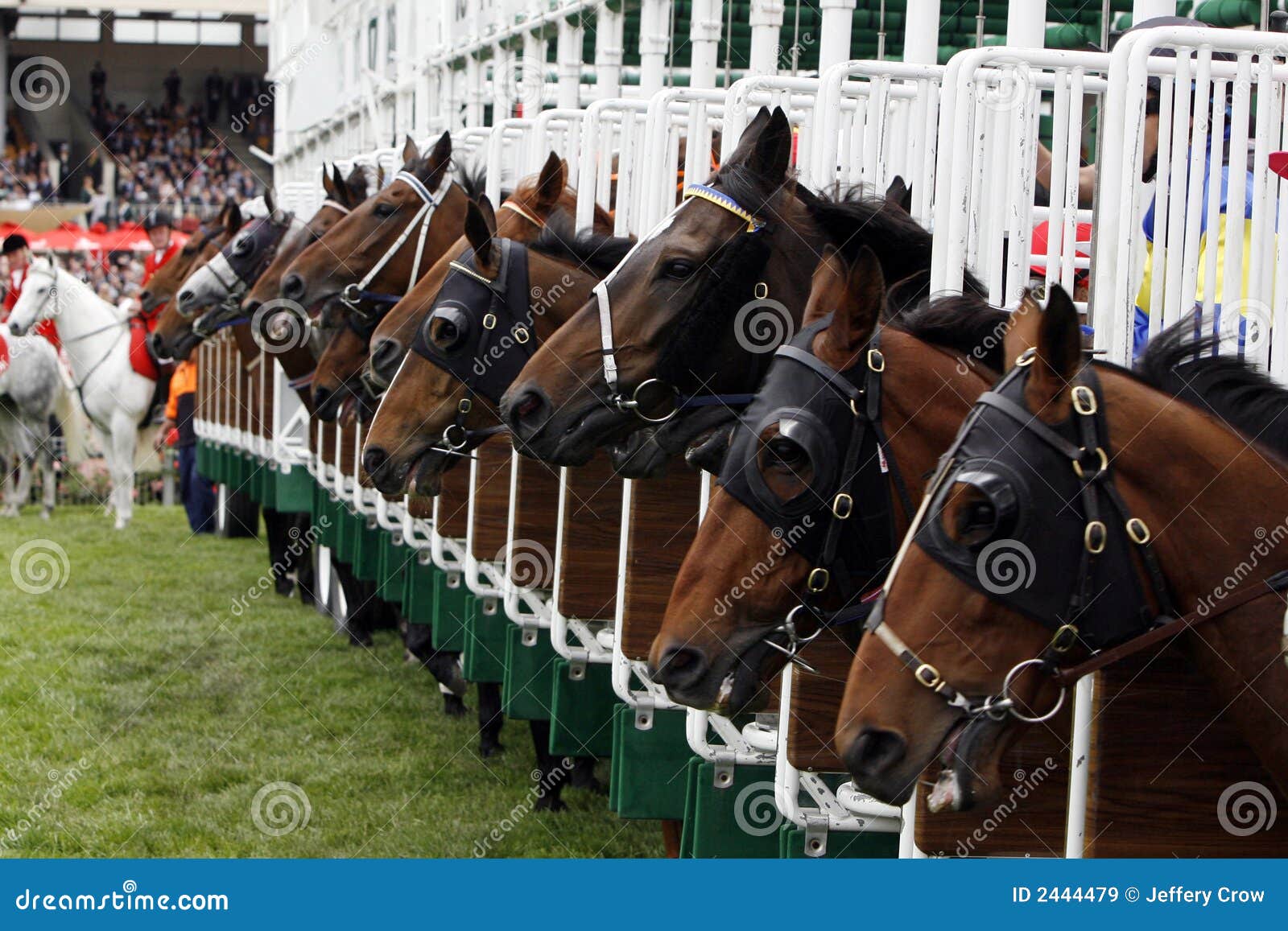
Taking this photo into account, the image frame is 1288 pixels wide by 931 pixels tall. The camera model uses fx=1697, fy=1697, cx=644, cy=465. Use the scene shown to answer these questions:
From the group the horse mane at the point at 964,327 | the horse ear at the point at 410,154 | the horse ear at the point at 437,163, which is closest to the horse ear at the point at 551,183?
the horse ear at the point at 437,163

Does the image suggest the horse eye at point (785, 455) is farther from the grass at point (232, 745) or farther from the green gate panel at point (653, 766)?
the grass at point (232, 745)

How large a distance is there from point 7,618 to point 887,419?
7.46 m

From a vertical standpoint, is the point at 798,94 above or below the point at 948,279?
above

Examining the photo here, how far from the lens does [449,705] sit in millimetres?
6938

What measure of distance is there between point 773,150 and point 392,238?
2.91 m

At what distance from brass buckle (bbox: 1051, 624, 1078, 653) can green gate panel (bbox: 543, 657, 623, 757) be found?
2452 mm

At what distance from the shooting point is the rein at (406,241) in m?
5.59

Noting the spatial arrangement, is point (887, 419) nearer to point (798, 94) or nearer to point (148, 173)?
point (798, 94)

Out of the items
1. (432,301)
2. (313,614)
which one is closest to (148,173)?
(313,614)
